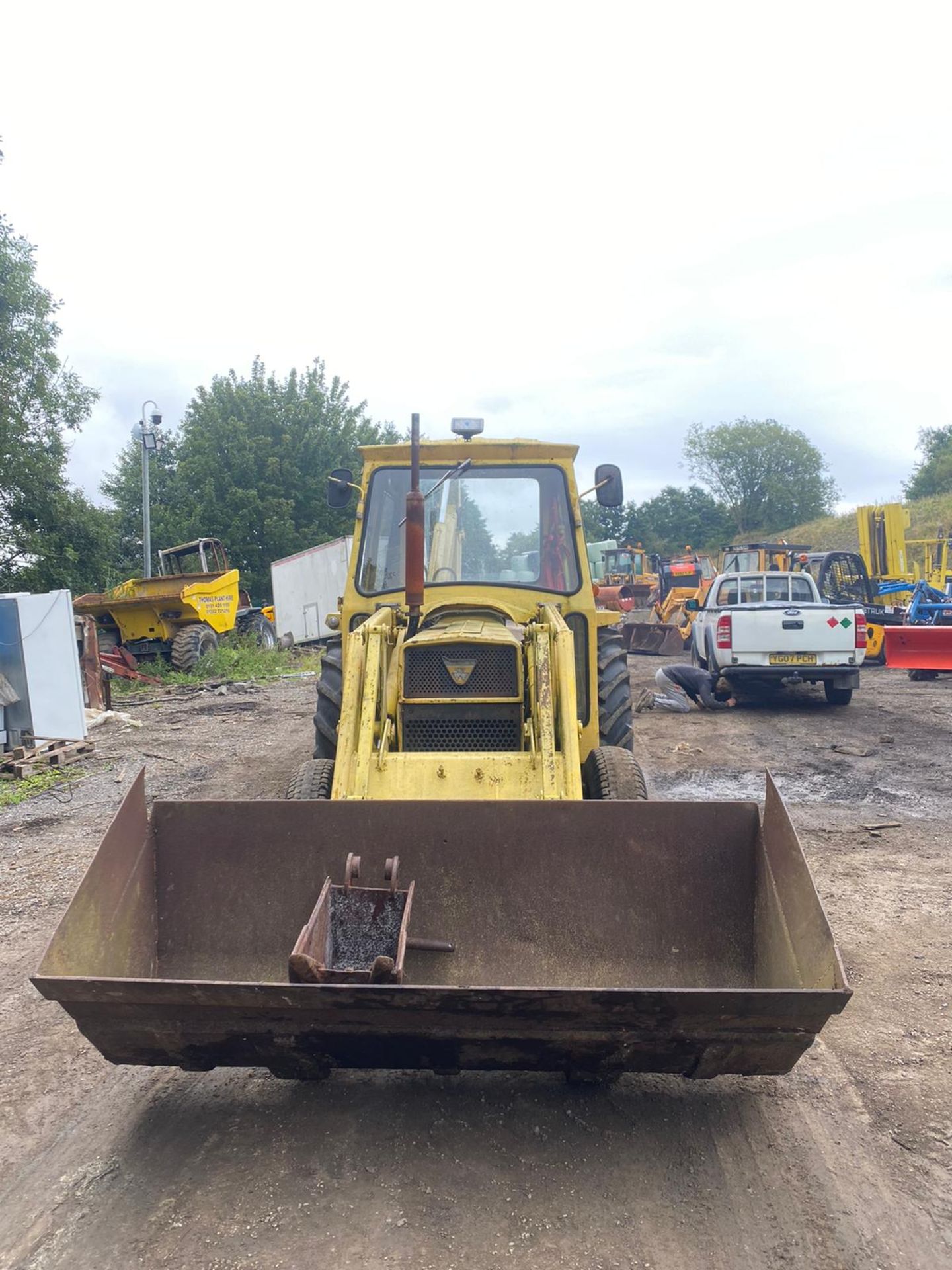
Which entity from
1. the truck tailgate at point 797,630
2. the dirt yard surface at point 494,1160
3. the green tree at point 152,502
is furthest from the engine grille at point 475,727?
the green tree at point 152,502

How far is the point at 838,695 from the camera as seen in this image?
1262cm

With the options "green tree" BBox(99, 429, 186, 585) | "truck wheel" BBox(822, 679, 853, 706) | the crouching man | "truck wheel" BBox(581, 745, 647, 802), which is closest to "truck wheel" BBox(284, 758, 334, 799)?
"truck wheel" BBox(581, 745, 647, 802)

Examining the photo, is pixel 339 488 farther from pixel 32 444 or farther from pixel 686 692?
pixel 32 444

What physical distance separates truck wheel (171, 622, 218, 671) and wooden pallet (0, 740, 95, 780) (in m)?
7.38

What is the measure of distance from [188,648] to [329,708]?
1246cm

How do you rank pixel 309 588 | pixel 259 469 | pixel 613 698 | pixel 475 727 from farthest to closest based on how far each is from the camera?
1. pixel 259 469
2. pixel 309 588
3. pixel 613 698
4. pixel 475 727

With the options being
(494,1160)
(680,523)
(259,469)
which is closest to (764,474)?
(680,523)

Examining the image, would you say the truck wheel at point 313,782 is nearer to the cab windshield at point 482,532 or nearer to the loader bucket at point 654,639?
the cab windshield at point 482,532

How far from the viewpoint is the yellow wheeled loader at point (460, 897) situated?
266 cm

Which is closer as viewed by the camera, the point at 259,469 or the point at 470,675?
the point at 470,675

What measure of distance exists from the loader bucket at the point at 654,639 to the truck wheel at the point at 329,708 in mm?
15621

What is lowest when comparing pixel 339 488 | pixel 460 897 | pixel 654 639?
pixel 654 639

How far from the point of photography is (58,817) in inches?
299

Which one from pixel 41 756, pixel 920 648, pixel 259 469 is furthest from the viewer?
pixel 259 469
